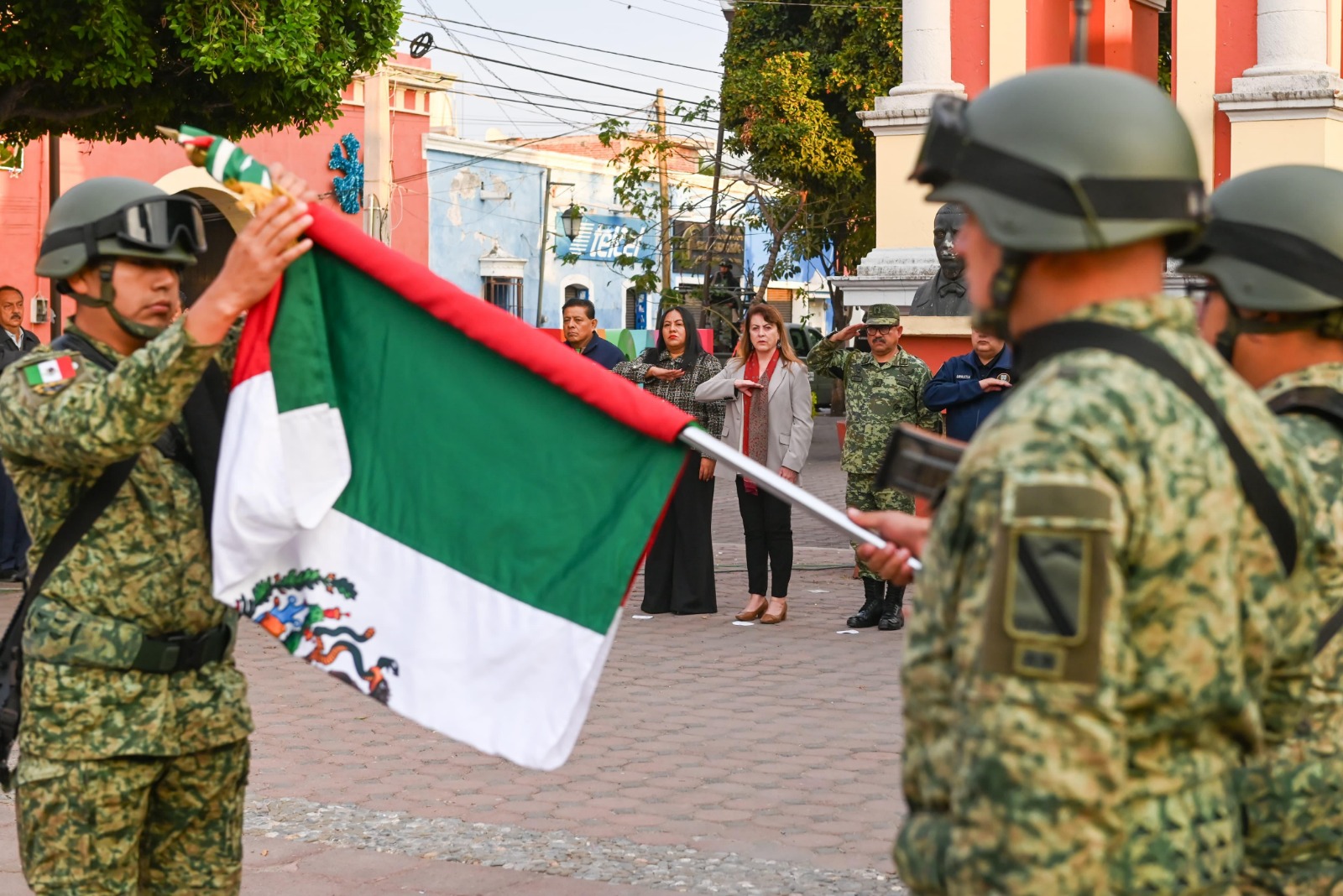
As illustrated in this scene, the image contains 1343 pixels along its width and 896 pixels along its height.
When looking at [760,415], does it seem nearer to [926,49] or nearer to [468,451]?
[926,49]

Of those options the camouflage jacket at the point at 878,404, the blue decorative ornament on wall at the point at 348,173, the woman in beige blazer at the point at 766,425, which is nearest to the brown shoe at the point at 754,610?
the woman in beige blazer at the point at 766,425

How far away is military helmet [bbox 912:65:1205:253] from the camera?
2.07 m

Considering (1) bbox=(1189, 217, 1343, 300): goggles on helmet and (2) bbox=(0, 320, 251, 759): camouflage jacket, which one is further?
(2) bbox=(0, 320, 251, 759): camouflage jacket

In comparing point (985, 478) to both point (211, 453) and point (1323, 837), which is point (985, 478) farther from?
point (211, 453)

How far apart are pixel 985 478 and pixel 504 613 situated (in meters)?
1.80

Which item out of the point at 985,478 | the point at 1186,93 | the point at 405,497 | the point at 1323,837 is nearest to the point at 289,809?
the point at 405,497

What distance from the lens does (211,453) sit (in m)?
3.62

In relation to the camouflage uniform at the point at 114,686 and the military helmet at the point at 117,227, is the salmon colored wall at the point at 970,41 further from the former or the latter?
the camouflage uniform at the point at 114,686

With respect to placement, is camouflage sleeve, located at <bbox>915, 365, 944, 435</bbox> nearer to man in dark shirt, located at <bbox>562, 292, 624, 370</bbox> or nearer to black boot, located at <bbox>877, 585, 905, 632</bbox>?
black boot, located at <bbox>877, 585, 905, 632</bbox>

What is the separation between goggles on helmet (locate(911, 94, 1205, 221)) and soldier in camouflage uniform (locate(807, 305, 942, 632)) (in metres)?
8.09

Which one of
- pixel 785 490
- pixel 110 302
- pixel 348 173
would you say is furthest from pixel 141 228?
pixel 348 173

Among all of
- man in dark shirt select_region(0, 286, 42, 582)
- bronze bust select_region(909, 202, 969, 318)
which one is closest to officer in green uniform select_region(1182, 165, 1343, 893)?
bronze bust select_region(909, 202, 969, 318)

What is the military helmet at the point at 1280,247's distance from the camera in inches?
112

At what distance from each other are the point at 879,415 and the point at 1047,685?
8.60 m
